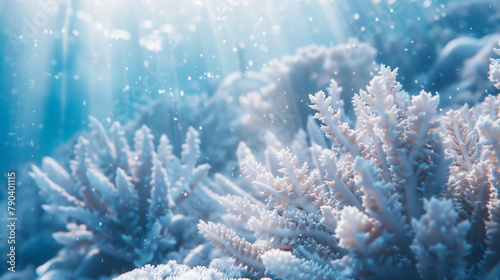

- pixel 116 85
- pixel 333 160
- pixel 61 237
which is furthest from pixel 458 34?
pixel 116 85

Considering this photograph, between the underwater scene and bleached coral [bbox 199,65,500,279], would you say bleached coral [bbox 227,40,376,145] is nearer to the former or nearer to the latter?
the underwater scene

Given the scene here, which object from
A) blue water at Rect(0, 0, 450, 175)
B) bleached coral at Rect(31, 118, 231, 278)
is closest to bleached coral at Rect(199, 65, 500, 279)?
bleached coral at Rect(31, 118, 231, 278)

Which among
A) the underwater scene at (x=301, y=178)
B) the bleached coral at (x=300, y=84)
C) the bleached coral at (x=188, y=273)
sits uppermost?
the bleached coral at (x=300, y=84)

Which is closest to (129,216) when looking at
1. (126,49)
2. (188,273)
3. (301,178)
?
(188,273)

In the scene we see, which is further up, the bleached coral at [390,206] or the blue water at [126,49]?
the blue water at [126,49]

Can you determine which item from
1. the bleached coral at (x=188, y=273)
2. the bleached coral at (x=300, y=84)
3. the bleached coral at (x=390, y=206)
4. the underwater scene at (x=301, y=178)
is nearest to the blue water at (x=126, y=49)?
the underwater scene at (x=301, y=178)

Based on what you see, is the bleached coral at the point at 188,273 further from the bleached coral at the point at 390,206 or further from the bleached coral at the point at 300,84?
the bleached coral at the point at 300,84

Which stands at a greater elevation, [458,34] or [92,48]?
[92,48]

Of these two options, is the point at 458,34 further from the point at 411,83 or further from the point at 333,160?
the point at 333,160
